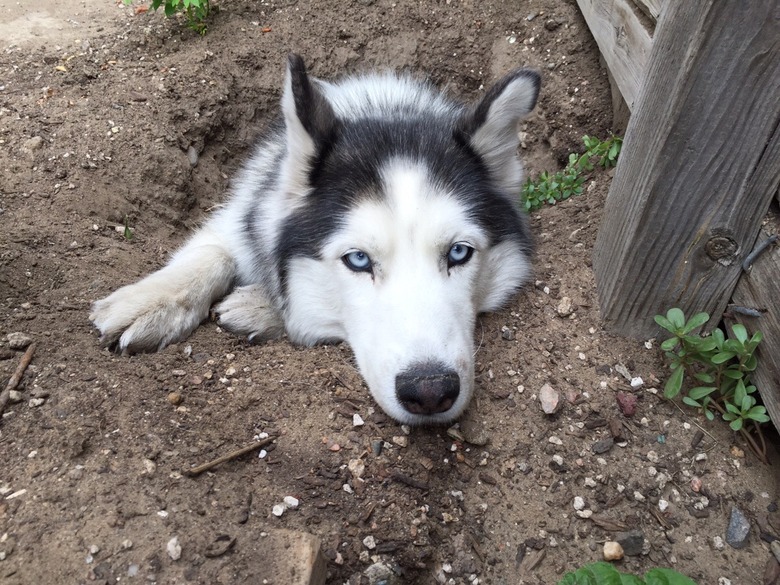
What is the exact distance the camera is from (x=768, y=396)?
2.18 meters

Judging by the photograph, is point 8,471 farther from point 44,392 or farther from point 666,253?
point 666,253

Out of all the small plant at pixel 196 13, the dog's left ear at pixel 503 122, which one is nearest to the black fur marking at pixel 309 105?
the dog's left ear at pixel 503 122

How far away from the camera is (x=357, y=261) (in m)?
2.61

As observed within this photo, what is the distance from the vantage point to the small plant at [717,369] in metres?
2.20

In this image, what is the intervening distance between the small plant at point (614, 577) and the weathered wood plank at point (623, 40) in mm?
2291

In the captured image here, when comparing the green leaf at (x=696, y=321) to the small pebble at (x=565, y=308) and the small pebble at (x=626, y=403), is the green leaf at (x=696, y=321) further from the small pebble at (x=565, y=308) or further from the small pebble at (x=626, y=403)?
the small pebble at (x=565, y=308)

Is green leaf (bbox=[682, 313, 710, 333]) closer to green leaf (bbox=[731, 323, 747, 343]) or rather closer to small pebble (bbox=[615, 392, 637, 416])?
green leaf (bbox=[731, 323, 747, 343])

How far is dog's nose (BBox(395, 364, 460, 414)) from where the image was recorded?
2.15 m

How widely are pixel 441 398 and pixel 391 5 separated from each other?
421 centimetres

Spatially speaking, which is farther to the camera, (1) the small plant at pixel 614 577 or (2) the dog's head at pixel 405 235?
(2) the dog's head at pixel 405 235

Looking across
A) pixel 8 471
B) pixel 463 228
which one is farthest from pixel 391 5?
pixel 8 471

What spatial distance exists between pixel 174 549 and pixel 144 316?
1.37m

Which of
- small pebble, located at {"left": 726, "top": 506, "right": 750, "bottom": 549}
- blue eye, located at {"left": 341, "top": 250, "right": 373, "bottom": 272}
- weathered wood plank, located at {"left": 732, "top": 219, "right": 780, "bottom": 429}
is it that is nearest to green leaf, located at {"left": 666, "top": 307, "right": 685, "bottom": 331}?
weathered wood plank, located at {"left": 732, "top": 219, "right": 780, "bottom": 429}

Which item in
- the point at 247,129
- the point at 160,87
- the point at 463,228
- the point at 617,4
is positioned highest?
the point at 617,4
